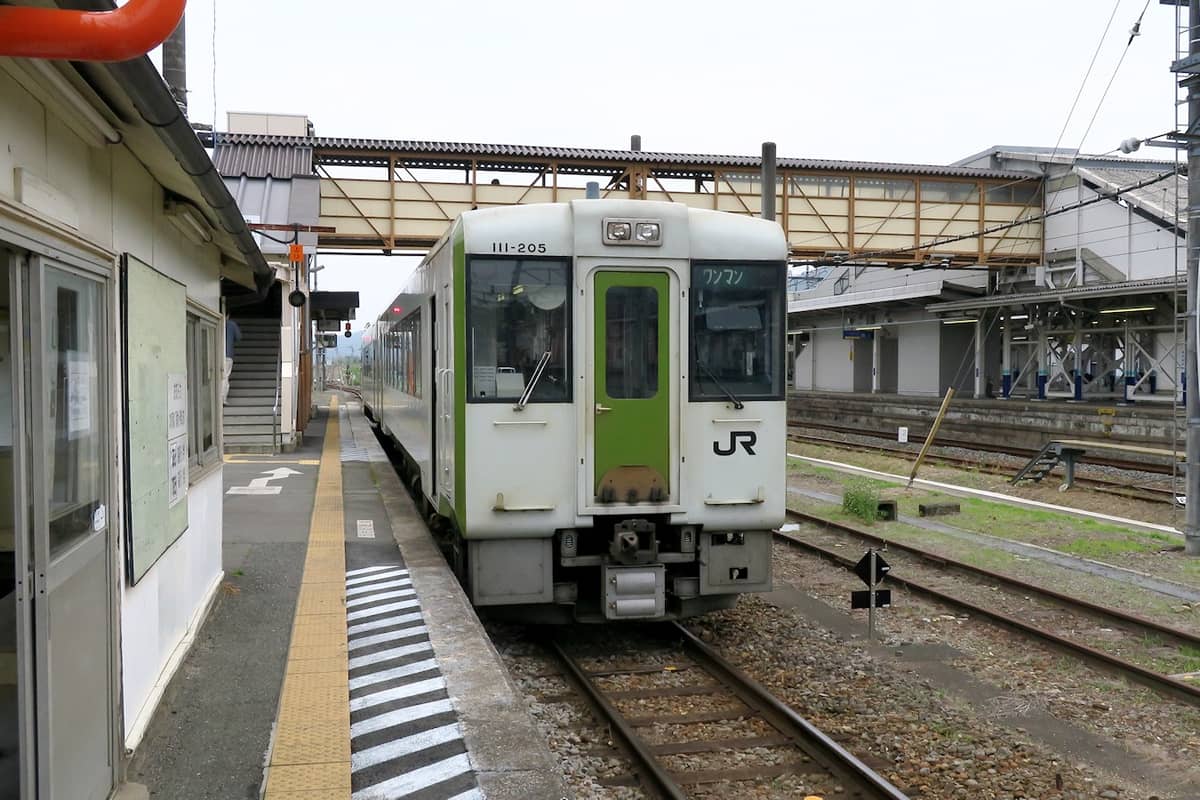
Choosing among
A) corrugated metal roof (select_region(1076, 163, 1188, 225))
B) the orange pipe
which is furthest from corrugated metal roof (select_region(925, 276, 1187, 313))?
the orange pipe

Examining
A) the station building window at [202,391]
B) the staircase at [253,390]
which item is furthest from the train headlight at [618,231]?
the staircase at [253,390]

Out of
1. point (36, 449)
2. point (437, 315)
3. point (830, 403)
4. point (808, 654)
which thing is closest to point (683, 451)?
point (808, 654)

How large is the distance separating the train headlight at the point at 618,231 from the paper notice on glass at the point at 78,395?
366 centimetres

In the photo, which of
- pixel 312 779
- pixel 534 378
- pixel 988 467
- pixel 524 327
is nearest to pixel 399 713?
pixel 312 779

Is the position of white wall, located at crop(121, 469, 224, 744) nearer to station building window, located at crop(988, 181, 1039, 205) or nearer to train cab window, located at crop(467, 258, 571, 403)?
train cab window, located at crop(467, 258, 571, 403)

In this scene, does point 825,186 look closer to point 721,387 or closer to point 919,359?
point 919,359

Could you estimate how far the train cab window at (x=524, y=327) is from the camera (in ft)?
21.4

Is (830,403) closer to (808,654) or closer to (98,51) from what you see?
(808,654)

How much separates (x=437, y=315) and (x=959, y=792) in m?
5.04

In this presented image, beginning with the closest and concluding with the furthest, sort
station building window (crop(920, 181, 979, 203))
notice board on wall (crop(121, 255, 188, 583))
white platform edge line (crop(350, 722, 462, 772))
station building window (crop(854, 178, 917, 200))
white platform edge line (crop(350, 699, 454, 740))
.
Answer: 1. notice board on wall (crop(121, 255, 188, 583))
2. white platform edge line (crop(350, 722, 462, 772))
3. white platform edge line (crop(350, 699, 454, 740))
4. station building window (crop(854, 178, 917, 200))
5. station building window (crop(920, 181, 979, 203))

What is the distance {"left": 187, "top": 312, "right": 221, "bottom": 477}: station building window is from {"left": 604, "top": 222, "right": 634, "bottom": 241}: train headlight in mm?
2738

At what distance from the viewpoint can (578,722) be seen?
18.6 ft

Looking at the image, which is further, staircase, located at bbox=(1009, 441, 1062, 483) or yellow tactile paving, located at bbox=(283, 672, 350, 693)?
staircase, located at bbox=(1009, 441, 1062, 483)

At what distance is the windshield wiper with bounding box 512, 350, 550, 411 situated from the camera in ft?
21.2
